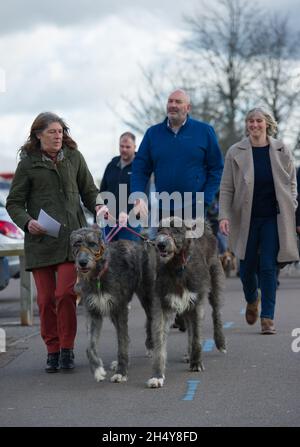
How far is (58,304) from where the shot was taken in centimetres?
933

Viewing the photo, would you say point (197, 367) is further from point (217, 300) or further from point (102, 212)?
point (102, 212)

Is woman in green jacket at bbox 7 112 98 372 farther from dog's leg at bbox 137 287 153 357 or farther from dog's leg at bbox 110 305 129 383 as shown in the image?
dog's leg at bbox 137 287 153 357

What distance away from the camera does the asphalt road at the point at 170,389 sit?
713 centimetres

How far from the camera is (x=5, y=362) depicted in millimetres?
10039

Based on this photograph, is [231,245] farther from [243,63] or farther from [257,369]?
[243,63]

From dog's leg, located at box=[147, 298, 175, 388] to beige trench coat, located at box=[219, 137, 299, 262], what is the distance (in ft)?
8.43

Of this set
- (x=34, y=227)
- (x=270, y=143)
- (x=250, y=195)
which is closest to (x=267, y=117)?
(x=270, y=143)

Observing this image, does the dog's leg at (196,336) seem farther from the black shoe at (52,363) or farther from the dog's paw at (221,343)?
the black shoe at (52,363)

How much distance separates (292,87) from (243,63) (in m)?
3.46

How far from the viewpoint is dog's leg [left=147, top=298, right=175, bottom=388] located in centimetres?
843

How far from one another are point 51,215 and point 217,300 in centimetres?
189

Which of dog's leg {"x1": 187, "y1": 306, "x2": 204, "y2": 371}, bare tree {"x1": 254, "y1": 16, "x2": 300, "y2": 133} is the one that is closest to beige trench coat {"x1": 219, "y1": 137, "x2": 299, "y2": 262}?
dog's leg {"x1": 187, "y1": 306, "x2": 204, "y2": 371}

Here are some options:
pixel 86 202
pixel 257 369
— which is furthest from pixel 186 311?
pixel 86 202

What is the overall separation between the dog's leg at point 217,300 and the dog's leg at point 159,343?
4.13 ft
